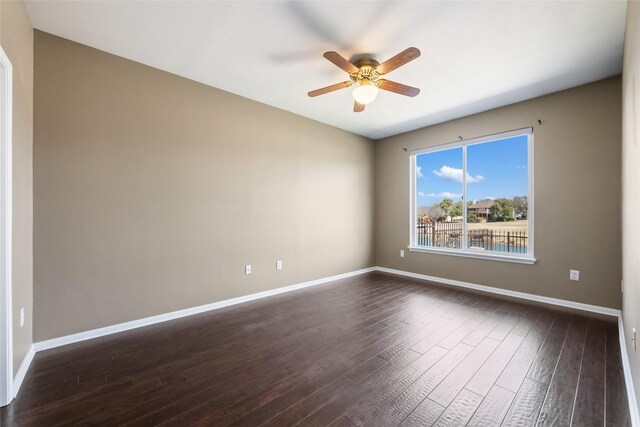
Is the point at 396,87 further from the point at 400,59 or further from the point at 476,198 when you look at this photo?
the point at 476,198

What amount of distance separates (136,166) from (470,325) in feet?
12.6

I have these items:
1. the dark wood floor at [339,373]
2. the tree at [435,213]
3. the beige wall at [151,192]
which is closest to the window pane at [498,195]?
the tree at [435,213]

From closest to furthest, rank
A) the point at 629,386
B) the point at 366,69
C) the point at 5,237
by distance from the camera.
Answer: the point at 5,237
the point at 629,386
the point at 366,69

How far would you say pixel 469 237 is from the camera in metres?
4.34

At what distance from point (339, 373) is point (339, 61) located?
8.15ft

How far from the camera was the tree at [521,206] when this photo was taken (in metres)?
3.75

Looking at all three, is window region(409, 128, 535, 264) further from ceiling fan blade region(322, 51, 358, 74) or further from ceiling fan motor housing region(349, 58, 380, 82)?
ceiling fan blade region(322, 51, 358, 74)

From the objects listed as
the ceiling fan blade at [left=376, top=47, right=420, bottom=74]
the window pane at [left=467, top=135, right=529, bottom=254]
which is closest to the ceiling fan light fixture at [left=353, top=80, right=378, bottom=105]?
the ceiling fan blade at [left=376, top=47, right=420, bottom=74]

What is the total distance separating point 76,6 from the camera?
204 cm

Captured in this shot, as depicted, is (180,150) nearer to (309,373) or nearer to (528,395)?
(309,373)

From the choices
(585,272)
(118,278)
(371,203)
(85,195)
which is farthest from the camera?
(371,203)

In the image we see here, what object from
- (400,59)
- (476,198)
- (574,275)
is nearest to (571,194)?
(574,275)

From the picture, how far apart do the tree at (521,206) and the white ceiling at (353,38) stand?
4.60 ft

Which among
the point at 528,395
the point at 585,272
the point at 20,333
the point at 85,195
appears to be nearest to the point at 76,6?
the point at 85,195
